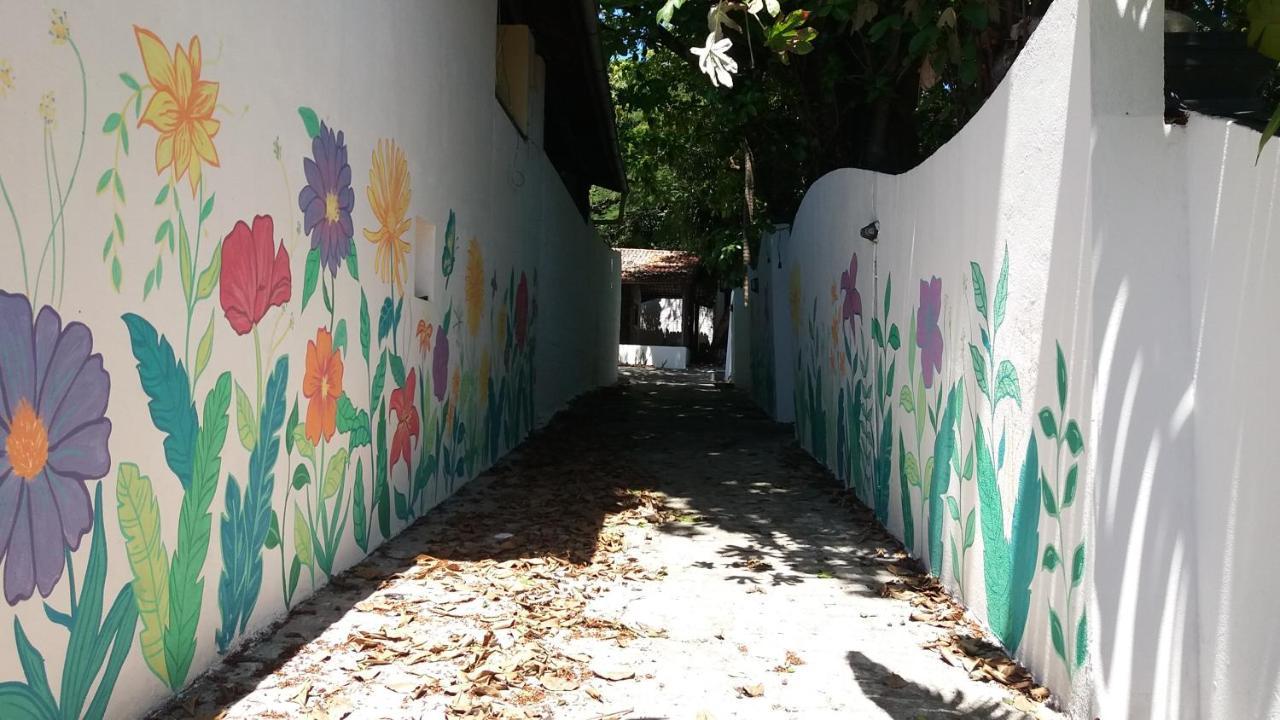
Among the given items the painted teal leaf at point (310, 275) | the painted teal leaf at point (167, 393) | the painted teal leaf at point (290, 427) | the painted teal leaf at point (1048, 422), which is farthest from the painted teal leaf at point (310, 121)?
the painted teal leaf at point (1048, 422)

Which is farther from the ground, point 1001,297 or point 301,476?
point 1001,297

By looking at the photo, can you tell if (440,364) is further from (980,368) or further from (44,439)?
(44,439)

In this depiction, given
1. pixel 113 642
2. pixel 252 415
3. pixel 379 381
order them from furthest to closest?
pixel 379 381
pixel 252 415
pixel 113 642

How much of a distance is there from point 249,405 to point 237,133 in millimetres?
1072

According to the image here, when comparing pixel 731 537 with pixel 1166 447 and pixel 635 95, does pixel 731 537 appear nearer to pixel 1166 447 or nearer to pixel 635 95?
pixel 1166 447

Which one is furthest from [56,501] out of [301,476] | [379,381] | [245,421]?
[379,381]

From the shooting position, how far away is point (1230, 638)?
8.66ft

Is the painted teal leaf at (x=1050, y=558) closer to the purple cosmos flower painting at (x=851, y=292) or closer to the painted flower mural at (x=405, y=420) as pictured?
the painted flower mural at (x=405, y=420)

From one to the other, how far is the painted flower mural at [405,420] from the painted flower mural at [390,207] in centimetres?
63

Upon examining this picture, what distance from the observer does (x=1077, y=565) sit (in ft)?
11.4

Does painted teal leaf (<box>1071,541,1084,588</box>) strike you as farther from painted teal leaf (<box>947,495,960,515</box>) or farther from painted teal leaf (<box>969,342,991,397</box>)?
painted teal leaf (<box>947,495,960,515</box>)

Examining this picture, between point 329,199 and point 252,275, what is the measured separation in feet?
3.24

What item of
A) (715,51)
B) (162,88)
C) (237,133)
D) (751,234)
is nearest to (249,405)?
(237,133)

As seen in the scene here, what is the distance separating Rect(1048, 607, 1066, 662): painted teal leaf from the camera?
11.8 ft
